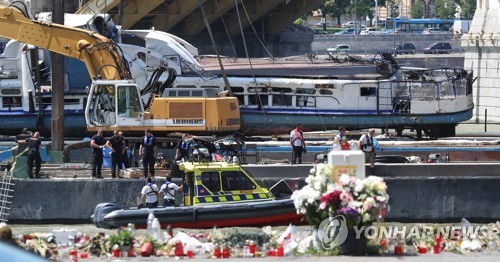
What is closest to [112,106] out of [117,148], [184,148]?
[117,148]

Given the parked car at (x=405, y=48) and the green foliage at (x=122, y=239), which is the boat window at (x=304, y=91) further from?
the parked car at (x=405, y=48)

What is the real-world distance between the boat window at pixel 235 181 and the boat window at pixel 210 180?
0.46 feet

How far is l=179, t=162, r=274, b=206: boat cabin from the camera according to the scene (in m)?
24.2

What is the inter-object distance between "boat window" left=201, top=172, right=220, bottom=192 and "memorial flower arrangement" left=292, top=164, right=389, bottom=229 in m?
5.98

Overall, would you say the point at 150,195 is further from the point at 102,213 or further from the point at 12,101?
the point at 12,101

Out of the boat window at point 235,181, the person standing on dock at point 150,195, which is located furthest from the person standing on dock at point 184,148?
the boat window at point 235,181

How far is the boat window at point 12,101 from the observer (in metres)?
36.9

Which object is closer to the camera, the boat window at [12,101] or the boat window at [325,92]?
the boat window at [12,101]

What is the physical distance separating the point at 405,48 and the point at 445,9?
120 ft

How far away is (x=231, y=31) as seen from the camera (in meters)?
65.6

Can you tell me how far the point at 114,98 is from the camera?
3303cm

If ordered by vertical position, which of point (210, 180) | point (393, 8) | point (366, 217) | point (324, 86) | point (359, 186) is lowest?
point (210, 180)

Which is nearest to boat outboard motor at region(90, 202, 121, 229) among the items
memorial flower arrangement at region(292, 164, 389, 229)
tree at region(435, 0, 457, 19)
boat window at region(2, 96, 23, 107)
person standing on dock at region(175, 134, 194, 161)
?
person standing on dock at region(175, 134, 194, 161)

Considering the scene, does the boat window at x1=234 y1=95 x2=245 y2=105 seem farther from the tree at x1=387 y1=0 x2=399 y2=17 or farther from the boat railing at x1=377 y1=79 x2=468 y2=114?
the tree at x1=387 y1=0 x2=399 y2=17
